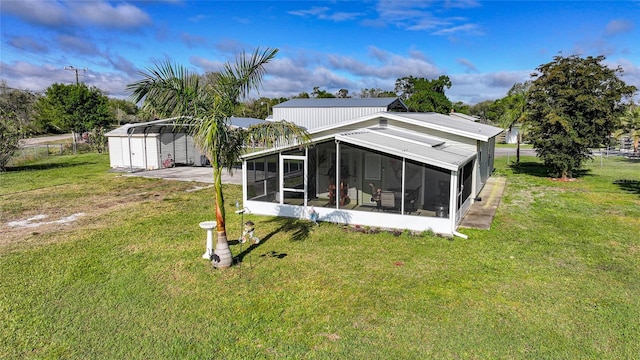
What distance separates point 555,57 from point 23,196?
23.8 m

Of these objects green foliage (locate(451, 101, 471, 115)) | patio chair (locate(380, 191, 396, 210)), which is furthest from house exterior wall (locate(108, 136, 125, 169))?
green foliage (locate(451, 101, 471, 115))

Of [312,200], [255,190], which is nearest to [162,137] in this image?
[255,190]

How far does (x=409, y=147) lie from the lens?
10.8 m

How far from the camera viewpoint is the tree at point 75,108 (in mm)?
41375

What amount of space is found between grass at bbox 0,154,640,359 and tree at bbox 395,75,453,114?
130ft

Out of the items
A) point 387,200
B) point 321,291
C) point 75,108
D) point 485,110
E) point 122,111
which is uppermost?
point 485,110

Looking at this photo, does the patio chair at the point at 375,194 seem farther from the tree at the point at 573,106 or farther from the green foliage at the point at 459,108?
the green foliage at the point at 459,108

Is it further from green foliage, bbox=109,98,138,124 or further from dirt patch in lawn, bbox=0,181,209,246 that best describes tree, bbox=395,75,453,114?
dirt patch in lawn, bbox=0,181,209,246

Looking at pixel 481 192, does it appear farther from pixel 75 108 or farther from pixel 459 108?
pixel 459 108

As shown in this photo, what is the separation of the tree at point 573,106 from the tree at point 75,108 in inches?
1643

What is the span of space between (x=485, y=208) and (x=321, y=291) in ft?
27.0

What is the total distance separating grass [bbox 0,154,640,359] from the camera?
16.9ft

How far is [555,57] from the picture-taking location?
60.7 ft

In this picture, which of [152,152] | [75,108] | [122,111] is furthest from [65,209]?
[122,111]
